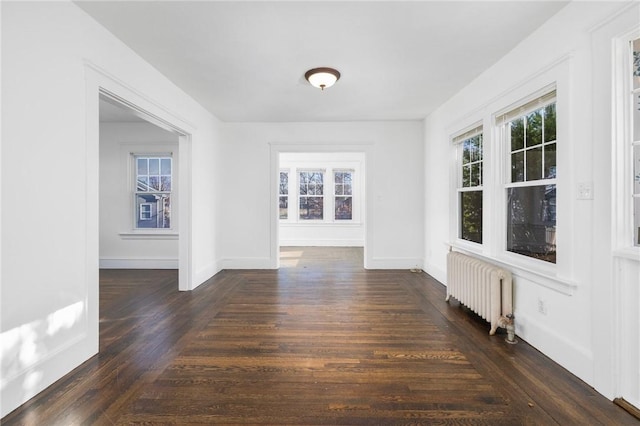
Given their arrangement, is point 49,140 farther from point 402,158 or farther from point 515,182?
point 402,158

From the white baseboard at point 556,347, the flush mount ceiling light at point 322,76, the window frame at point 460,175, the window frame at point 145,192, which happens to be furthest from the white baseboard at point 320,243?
the white baseboard at point 556,347

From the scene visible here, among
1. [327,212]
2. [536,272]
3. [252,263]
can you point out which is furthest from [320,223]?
[536,272]

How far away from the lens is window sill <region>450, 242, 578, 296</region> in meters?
2.07

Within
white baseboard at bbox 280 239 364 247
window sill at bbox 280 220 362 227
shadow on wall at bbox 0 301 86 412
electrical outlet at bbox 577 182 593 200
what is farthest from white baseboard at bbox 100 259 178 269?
electrical outlet at bbox 577 182 593 200

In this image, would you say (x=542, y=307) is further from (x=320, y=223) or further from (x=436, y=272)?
(x=320, y=223)

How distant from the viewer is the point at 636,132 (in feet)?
5.49

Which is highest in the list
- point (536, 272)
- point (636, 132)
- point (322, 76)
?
point (322, 76)

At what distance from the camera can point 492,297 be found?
255cm

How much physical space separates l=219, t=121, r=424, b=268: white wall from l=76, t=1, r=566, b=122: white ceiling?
124 cm

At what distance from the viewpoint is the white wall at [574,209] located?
178cm

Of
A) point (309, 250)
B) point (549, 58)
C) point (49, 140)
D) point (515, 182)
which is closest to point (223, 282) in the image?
point (49, 140)

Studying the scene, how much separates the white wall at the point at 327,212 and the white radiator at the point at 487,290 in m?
5.16

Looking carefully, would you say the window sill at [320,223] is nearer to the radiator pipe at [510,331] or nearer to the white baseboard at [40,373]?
the radiator pipe at [510,331]

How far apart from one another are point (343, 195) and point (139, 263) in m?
5.26
